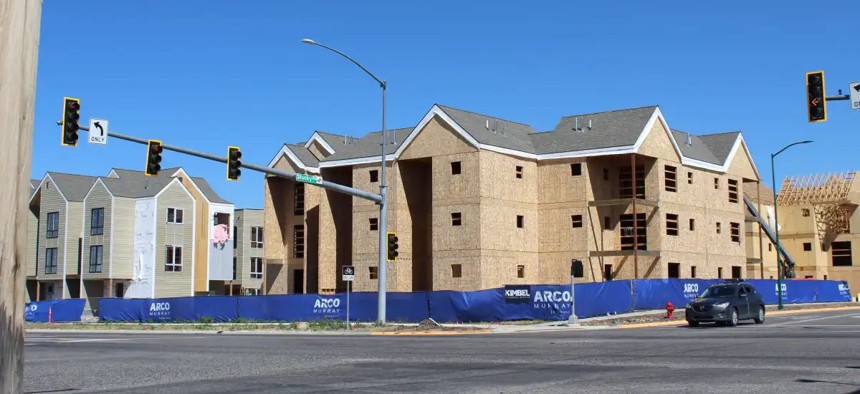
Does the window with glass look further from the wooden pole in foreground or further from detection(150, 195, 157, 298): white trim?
the wooden pole in foreground

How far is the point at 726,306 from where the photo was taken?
33.3m

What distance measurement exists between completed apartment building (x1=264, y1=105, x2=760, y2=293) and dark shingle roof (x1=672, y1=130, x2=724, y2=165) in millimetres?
165

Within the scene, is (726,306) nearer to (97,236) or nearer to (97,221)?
(97,236)

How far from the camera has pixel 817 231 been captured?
79.2m

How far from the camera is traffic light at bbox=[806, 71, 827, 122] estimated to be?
920 inches

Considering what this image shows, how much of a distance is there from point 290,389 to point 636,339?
14355 millimetres

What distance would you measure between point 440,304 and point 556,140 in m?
20.1

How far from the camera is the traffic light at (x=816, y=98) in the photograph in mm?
23375

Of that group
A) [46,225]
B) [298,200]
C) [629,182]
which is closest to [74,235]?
[46,225]

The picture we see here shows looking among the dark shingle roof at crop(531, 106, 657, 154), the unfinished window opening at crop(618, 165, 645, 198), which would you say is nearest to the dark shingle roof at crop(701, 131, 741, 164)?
the unfinished window opening at crop(618, 165, 645, 198)

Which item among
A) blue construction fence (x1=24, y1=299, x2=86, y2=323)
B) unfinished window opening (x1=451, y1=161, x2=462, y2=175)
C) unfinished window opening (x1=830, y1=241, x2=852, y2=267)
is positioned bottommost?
blue construction fence (x1=24, y1=299, x2=86, y2=323)

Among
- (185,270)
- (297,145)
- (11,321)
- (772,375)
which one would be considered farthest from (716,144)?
(11,321)

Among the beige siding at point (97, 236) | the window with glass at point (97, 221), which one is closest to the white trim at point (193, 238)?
the beige siding at point (97, 236)

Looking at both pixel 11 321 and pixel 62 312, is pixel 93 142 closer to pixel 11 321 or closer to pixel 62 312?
pixel 11 321
